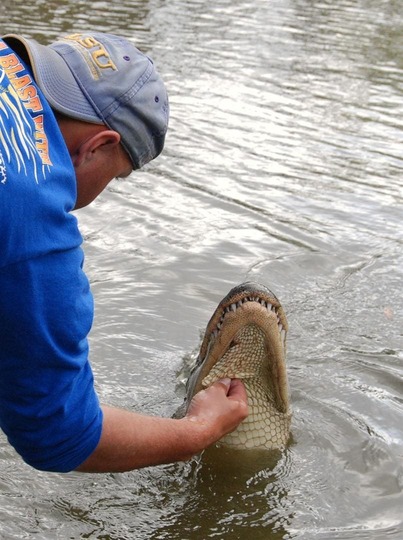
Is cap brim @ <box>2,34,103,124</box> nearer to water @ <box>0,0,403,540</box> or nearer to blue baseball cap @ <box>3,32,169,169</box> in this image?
blue baseball cap @ <box>3,32,169,169</box>

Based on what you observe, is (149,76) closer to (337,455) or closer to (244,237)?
(337,455)

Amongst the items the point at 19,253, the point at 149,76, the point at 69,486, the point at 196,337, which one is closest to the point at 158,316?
the point at 196,337

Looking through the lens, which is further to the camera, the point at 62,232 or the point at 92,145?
the point at 92,145

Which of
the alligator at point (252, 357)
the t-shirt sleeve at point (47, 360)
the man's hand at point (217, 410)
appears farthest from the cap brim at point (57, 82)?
the alligator at point (252, 357)

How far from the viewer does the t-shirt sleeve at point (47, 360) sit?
88.7 inches

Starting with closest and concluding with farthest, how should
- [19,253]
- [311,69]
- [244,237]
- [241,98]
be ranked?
1. [19,253]
2. [244,237]
3. [241,98]
4. [311,69]

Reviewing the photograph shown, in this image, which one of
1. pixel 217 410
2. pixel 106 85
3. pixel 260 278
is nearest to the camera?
pixel 106 85

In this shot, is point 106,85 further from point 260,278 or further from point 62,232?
point 260,278

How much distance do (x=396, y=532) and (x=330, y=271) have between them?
Answer: 275cm

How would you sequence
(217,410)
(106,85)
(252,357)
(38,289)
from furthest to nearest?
(252,357), (217,410), (106,85), (38,289)

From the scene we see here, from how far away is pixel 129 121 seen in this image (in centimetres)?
274

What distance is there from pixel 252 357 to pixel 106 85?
4.77 feet

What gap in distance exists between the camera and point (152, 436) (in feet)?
9.09

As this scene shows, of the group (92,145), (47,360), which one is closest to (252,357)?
(92,145)
